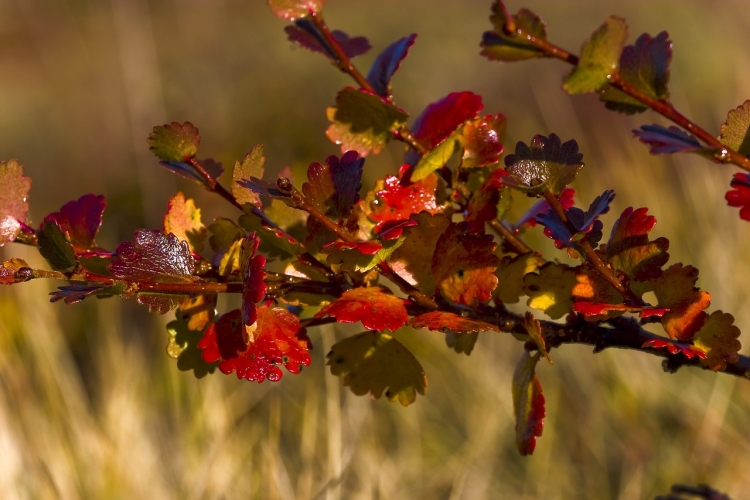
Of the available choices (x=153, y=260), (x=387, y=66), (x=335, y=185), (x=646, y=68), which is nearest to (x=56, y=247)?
(x=153, y=260)

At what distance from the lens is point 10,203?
20.3 inches

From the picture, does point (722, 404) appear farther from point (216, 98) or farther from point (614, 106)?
point (216, 98)

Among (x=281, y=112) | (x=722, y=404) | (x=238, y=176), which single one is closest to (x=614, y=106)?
(x=238, y=176)

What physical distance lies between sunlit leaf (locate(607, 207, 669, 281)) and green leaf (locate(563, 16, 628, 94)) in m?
0.08

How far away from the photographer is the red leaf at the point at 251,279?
1.36ft

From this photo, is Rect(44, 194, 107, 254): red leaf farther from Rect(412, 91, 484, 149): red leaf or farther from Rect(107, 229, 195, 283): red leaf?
Rect(412, 91, 484, 149): red leaf

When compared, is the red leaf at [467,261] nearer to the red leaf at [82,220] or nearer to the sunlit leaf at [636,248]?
the sunlit leaf at [636,248]

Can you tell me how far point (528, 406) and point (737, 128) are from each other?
0.21 metres

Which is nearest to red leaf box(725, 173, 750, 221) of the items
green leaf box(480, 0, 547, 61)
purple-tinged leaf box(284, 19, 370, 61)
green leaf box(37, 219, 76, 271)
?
green leaf box(480, 0, 547, 61)

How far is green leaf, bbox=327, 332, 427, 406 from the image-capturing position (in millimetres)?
564

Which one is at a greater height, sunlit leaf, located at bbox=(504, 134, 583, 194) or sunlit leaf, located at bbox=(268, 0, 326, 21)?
sunlit leaf, located at bbox=(268, 0, 326, 21)

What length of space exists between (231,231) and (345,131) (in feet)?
0.35

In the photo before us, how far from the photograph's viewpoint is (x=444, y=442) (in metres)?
1.83

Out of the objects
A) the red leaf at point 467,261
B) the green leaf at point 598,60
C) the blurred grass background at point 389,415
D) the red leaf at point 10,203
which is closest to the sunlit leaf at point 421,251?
the red leaf at point 467,261
